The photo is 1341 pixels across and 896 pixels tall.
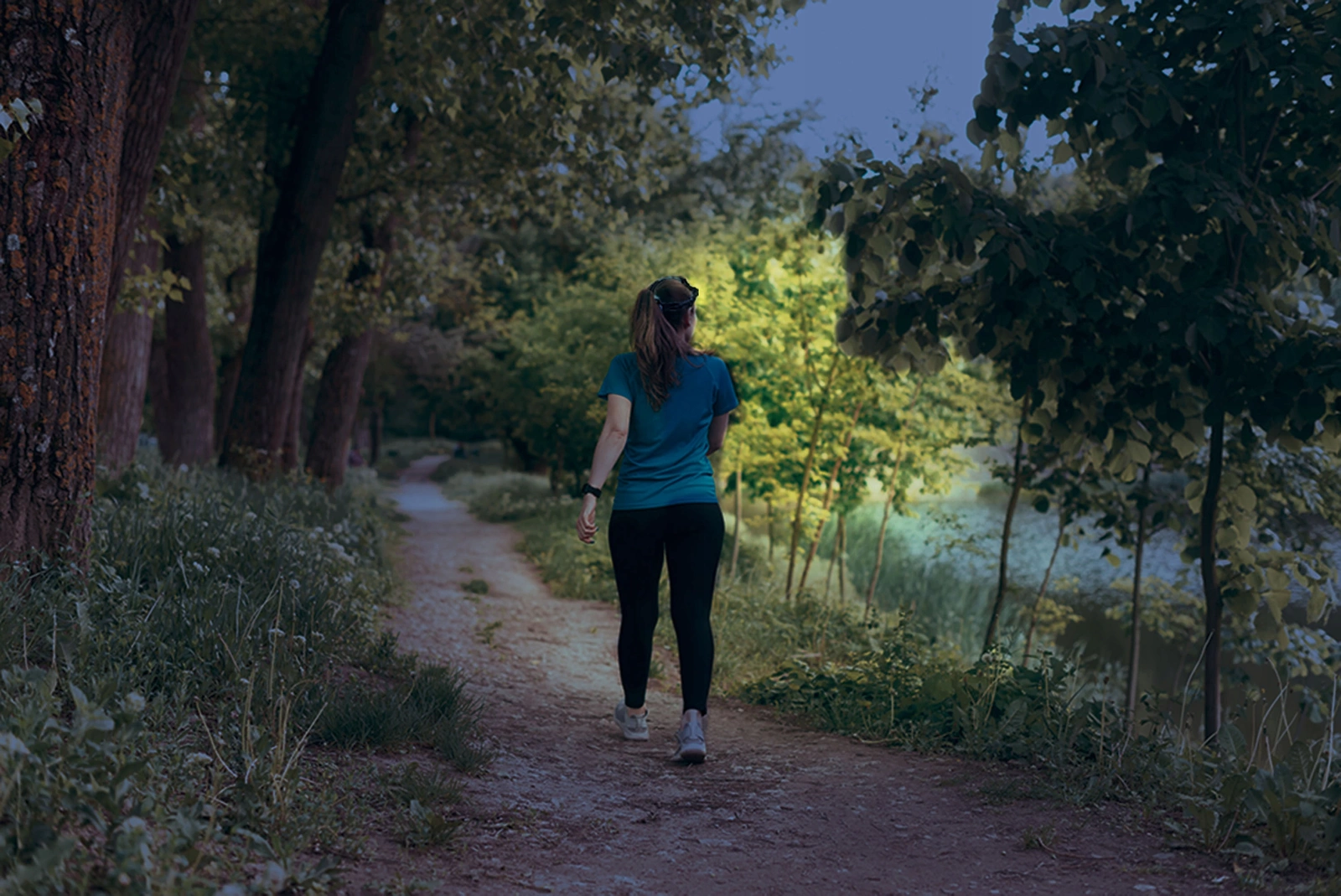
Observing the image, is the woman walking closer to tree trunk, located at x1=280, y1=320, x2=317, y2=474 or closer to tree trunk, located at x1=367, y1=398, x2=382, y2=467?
tree trunk, located at x1=280, y1=320, x2=317, y2=474

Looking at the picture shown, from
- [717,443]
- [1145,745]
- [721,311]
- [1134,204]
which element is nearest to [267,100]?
[721,311]

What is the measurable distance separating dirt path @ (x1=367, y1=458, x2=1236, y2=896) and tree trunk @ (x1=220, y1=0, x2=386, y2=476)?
15.7 feet

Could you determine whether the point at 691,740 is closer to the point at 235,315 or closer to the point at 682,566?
the point at 682,566

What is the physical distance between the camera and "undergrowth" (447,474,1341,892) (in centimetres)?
296

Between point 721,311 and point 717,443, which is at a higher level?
point 721,311

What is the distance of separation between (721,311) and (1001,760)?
6.54 m

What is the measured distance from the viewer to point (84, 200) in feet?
12.9

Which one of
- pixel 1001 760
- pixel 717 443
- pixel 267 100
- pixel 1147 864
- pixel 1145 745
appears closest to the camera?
pixel 1147 864

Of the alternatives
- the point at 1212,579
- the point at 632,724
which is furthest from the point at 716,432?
the point at 1212,579

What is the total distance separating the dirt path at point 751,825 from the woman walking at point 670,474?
1.52ft

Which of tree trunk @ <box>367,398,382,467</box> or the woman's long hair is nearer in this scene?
Answer: the woman's long hair

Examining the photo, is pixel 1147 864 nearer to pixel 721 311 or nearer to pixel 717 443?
pixel 717 443

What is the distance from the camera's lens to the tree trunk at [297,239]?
9.11m

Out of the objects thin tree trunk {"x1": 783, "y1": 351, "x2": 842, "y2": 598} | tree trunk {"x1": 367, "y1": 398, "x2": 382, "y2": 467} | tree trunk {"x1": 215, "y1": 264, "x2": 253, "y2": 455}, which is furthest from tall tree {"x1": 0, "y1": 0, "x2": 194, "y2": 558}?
tree trunk {"x1": 367, "y1": 398, "x2": 382, "y2": 467}
